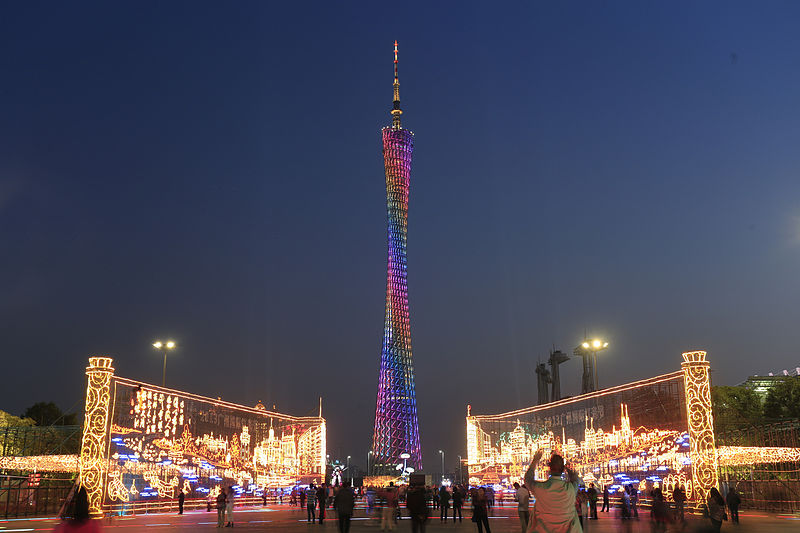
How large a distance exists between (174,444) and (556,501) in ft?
108

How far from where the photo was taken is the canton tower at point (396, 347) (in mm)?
80750

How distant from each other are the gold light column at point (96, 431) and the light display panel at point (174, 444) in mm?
37

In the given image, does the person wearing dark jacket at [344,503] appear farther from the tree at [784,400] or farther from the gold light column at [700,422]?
the tree at [784,400]

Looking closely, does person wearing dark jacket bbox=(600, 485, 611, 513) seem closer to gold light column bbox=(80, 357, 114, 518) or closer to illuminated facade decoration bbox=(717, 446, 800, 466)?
illuminated facade decoration bbox=(717, 446, 800, 466)

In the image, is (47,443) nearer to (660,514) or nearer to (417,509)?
(417,509)

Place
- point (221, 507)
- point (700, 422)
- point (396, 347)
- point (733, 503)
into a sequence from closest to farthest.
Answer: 1. point (733, 503)
2. point (221, 507)
3. point (700, 422)
4. point (396, 347)

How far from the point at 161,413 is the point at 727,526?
79.2 ft

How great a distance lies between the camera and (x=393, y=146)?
83.2 metres

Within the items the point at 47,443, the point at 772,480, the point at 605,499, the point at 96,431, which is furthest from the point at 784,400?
the point at 47,443

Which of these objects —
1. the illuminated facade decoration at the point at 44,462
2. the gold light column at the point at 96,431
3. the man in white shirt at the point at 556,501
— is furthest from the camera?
the illuminated facade decoration at the point at 44,462

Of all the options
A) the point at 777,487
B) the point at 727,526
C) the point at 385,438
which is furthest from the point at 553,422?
the point at 385,438

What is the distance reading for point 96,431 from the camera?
30.8 meters

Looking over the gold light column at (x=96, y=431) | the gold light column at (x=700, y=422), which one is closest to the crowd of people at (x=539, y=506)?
the gold light column at (x=700, y=422)

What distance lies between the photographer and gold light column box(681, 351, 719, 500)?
95.3 ft
